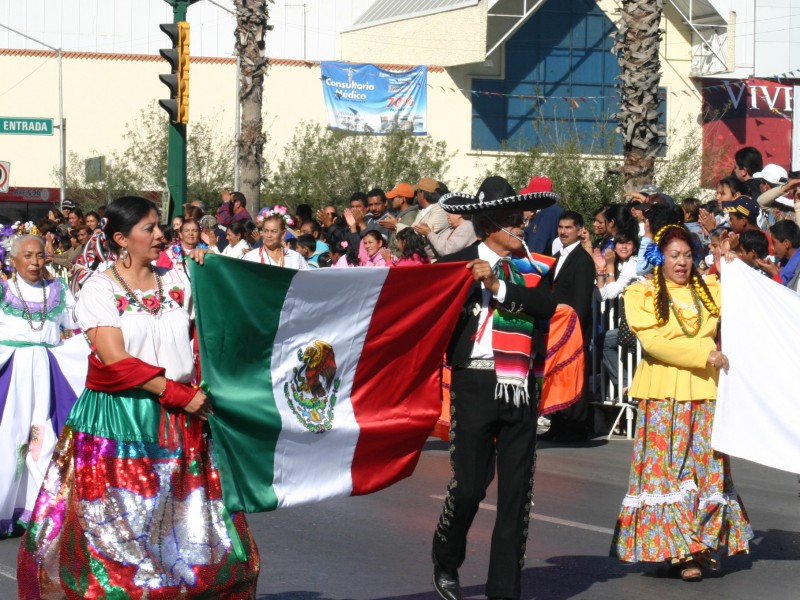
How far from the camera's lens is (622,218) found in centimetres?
1318

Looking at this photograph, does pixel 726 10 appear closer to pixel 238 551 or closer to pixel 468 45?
pixel 468 45

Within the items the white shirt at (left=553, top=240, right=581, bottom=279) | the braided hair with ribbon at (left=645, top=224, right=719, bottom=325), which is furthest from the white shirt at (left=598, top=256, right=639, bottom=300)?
the braided hair with ribbon at (left=645, top=224, right=719, bottom=325)

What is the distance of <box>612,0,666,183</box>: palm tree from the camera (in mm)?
16250

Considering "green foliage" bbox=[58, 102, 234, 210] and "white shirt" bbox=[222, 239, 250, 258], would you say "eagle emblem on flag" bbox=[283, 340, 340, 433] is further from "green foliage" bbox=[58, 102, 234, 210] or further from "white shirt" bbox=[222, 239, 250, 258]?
"green foliage" bbox=[58, 102, 234, 210]

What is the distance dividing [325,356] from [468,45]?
41346 mm

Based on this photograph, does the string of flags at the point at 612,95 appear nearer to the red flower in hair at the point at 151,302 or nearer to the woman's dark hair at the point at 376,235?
the woman's dark hair at the point at 376,235

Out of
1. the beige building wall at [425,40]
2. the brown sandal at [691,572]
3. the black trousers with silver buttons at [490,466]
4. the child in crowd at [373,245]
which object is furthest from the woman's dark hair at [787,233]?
the beige building wall at [425,40]

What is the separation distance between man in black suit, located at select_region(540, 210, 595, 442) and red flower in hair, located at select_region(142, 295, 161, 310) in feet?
22.8

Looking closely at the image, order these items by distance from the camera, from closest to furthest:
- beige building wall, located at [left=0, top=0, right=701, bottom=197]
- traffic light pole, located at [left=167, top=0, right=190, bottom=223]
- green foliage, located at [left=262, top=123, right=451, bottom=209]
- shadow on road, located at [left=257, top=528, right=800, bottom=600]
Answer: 1. shadow on road, located at [left=257, top=528, right=800, bottom=600]
2. traffic light pole, located at [left=167, top=0, right=190, bottom=223]
3. green foliage, located at [left=262, top=123, right=451, bottom=209]
4. beige building wall, located at [left=0, top=0, right=701, bottom=197]

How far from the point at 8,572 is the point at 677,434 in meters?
3.71

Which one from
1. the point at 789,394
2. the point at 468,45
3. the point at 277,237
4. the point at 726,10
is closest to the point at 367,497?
the point at 277,237

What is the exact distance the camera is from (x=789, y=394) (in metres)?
7.79

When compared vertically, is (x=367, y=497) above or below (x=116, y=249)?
below

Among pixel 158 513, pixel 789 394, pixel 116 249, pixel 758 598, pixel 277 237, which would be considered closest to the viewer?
pixel 158 513
